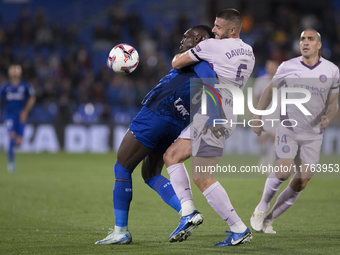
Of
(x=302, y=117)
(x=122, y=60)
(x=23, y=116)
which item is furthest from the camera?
(x=23, y=116)

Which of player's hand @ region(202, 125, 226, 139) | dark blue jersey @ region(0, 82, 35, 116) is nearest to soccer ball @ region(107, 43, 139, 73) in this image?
player's hand @ region(202, 125, 226, 139)

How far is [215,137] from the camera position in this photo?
458 centimetres

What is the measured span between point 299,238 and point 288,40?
17890 millimetres

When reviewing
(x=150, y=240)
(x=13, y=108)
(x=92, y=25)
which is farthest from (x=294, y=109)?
(x=92, y=25)

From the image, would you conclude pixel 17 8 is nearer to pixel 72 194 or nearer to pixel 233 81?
pixel 72 194

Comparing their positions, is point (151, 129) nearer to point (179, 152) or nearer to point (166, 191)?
point (179, 152)

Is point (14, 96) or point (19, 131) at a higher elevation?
point (14, 96)

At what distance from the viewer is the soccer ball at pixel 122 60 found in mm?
4973

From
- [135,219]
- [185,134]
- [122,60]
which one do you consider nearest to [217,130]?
[185,134]

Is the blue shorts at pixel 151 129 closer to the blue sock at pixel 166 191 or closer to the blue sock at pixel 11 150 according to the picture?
the blue sock at pixel 166 191

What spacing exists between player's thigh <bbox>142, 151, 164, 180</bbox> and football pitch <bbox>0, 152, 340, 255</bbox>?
2.00ft

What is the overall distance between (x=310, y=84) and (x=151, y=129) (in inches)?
76.9

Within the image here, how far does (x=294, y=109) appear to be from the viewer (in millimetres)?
5613

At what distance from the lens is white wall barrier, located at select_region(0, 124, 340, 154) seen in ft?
53.4
